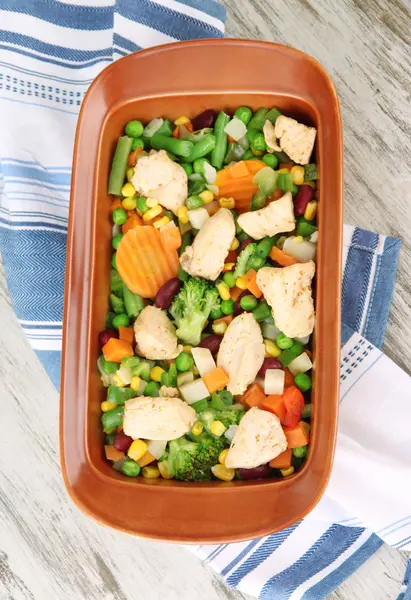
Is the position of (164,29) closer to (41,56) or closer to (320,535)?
(41,56)

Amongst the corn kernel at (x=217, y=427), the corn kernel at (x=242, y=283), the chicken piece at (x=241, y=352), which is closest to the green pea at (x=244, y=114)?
the corn kernel at (x=242, y=283)

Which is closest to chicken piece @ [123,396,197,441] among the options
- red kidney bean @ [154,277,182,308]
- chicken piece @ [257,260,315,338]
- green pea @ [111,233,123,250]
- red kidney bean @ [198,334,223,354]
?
red kidney bean @ [198,334,223,354]

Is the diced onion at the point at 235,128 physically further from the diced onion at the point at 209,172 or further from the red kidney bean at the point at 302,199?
the red kidney bean at the point at 302,199

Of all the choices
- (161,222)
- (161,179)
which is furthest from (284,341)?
(161,179)

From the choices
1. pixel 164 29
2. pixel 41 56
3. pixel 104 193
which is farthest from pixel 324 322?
pixel 41 56

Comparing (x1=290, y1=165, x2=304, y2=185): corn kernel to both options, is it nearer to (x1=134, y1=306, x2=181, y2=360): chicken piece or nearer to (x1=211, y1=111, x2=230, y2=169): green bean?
(x1=211, y1=111, x2=230, y2=169): green bean

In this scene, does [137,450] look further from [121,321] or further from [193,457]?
[121,321]
